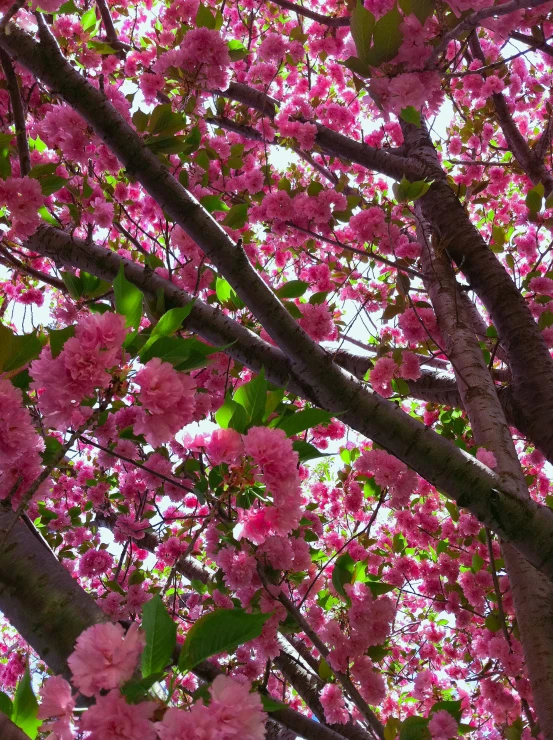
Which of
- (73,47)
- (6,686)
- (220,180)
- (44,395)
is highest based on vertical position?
(220,180)

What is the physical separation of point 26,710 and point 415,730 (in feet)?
3.13

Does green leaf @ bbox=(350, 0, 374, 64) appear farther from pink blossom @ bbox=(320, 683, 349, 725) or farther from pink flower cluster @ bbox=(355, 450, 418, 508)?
pink blossom @ bbox=(320, 683, 349, 725)

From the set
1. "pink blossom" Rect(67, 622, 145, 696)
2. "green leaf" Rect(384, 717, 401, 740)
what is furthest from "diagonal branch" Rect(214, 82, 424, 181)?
"pink blossom" Rect(67, 622, 145, 696)

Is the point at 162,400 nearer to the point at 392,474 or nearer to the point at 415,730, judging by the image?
the point at 415,730

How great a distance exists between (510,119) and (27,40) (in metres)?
3.82

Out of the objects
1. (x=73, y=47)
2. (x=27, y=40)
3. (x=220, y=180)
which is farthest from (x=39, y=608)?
(x=220, y=180)

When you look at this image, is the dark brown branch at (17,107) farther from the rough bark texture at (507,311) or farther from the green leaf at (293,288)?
the rough bark texture at (507,311)

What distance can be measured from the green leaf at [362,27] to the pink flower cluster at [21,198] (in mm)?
1277

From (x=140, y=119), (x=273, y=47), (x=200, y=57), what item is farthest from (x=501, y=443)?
(x=273, y=47)

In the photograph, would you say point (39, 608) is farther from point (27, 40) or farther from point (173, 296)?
point (27, 40)

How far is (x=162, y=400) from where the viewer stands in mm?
1178

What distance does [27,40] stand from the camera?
1.75 metres

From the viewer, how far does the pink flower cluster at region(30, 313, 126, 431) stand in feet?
3.65

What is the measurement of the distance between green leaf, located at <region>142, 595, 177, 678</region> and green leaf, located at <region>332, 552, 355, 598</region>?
1183 mm
